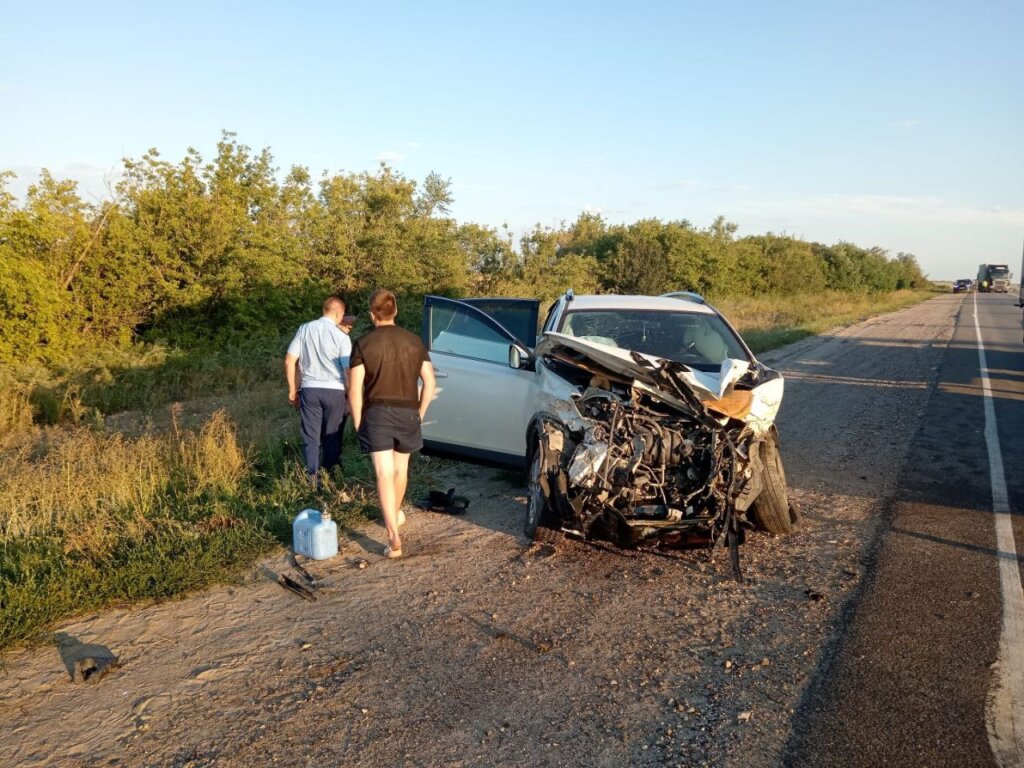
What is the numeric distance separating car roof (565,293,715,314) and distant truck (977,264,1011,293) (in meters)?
71.1

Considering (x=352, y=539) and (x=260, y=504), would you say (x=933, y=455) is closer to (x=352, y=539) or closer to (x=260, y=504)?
(x=352, y=539)

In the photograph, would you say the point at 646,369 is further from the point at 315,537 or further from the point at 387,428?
the point at 315,537

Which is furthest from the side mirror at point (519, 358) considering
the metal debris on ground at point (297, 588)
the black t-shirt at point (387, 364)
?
the metal debris on ground at point (297, 588)

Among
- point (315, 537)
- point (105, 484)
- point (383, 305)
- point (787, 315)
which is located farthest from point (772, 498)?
point (787, 315)

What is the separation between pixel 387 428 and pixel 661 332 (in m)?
2.88

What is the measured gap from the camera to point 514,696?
379 centimetres

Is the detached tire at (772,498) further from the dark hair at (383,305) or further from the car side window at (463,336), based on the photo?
the dark hair at (383,305)

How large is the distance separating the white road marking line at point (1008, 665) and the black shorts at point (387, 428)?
12.4 ft

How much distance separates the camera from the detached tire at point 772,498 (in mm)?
5820

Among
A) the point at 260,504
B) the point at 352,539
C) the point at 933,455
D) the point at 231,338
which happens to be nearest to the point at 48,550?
the point at 260,504

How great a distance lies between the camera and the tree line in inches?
568

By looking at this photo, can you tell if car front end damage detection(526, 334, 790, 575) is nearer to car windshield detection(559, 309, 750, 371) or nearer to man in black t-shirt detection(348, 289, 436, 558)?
man in black t-shirt detection(348, 289, 436, 558)

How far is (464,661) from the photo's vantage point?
4133 millimetres

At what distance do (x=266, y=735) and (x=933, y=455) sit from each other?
305 inches
